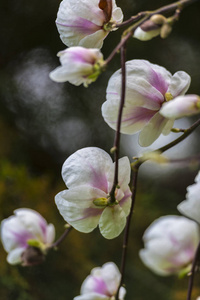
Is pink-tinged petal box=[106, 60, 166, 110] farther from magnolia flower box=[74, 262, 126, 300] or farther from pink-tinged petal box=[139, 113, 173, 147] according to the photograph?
magnolia flower box=[74, 262, 126, 300]

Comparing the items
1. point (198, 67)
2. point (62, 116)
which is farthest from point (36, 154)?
point (198, 67)

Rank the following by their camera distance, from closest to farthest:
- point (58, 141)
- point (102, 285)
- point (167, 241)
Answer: point (167, 241), point (102, 285), point (58, 141)

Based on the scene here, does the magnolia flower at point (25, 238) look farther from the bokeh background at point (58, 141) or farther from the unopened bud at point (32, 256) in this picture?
the bokeh background at point (58, 141)

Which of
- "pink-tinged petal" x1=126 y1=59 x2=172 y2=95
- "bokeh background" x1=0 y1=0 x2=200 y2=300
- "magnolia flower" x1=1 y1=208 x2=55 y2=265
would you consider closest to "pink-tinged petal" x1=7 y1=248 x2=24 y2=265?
"magnolia flower" x1=1 y1=208 x2=55 y2=265

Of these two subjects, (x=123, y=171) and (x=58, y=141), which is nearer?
(x=123, y=171)

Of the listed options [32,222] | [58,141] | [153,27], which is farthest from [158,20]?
[58,141]

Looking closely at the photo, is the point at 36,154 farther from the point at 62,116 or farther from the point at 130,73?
the point at 130,73

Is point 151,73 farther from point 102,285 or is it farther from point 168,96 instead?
point 102,285
